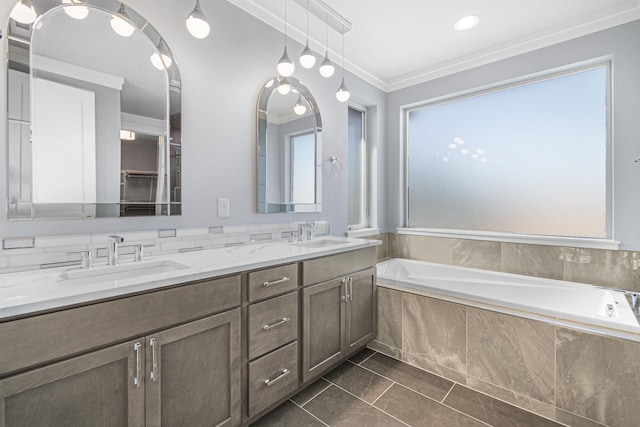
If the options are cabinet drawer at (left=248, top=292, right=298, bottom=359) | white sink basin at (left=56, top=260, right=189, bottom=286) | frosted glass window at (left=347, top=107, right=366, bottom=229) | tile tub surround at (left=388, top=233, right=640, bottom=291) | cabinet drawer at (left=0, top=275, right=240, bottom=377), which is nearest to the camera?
cabinet drawer at (left=0, top=275, right=240, bottom=377)

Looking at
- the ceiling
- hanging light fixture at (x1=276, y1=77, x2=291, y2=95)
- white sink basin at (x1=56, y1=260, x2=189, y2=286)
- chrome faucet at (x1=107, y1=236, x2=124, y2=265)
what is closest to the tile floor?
white sink basin at (x1=56, y1=260, x2=189, y2=286)

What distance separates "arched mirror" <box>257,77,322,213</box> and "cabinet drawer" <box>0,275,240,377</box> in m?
0.99

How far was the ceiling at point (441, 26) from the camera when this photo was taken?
2.15 m

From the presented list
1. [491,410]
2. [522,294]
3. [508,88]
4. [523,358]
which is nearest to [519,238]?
[522,294]

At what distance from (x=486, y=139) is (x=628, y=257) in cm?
147

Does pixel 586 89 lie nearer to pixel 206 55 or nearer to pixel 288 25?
pixel 288 25

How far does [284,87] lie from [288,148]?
477mm

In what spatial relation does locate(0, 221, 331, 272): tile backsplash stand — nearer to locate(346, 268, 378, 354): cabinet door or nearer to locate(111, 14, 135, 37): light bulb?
locate(346, 268, 378, 354): cabinet door

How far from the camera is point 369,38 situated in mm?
2584

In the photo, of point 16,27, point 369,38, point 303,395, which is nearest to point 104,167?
point 16,27

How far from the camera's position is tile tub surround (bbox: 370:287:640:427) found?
1519 mm

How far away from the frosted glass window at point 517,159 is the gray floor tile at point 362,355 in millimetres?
1617

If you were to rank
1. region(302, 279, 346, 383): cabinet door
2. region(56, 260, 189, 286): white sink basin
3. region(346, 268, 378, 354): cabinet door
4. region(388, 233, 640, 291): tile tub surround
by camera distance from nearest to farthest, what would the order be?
region(56, 260, 189, 286): white sink basin < region(302, 279, 346, 383): cabinet door < region(346, 268, 378, 354): cabinet door < region(388, 233, 640, 291): tile tub surround

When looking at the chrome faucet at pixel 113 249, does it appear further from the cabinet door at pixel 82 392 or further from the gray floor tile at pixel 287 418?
the gray floor tile at pixel 287 418
